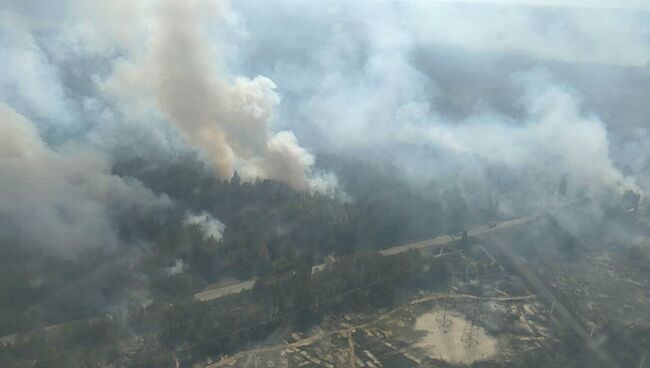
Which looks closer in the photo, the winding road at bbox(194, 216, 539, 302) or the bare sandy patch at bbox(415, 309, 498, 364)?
the bare sandy patch at bbox(415, 309, 498, 364)

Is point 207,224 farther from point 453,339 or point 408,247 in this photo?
point 453,339

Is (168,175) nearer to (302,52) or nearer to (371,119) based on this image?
(371,119)

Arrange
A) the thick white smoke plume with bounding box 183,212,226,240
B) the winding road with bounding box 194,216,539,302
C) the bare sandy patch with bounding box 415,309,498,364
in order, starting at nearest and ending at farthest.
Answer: the bare sandy patch with bounding box 415,309,498,364, the winding road with bounding box 194,216,539,302, the thick white smoke plume with bounding box 183,212,226,240

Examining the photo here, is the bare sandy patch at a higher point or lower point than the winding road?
lower

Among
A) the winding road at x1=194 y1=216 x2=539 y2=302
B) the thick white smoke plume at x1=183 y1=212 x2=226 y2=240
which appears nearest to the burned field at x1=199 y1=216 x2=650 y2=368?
the winding road at x1=194 y1=216 x2=539 y2=302

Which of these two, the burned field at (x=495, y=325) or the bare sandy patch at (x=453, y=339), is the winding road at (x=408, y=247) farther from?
the bare sandy patch at (x=453, y=339)

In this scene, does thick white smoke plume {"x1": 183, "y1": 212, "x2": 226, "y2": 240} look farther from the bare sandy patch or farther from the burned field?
the bare sandy patch

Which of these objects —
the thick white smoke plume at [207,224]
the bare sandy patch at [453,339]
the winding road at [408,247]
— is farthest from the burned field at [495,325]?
the thick white smoke plume at [207,224]

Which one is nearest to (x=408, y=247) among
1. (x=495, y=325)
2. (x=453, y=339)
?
(x=495, y=325)

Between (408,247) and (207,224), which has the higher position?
(207,224)
